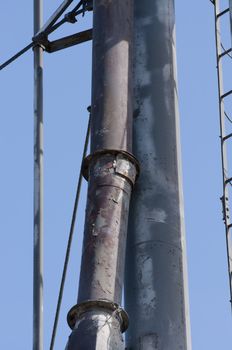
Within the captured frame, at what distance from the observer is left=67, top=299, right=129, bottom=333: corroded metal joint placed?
7.81 m

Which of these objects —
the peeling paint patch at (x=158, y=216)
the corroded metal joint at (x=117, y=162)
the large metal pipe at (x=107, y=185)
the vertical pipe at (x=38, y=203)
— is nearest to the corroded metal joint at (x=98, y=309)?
the large metal pipe at (x=107, y=185)

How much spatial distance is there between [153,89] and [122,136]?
831mm

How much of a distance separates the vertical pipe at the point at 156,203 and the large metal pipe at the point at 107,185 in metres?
0.28

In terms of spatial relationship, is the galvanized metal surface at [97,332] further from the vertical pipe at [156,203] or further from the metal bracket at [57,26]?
the metal bracket at [57,26]

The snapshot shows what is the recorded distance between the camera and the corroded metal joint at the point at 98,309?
781cm

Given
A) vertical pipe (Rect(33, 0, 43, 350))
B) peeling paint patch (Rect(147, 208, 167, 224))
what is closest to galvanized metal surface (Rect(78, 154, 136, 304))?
peeling paint patch (Rect(147, 208, 167, 224))

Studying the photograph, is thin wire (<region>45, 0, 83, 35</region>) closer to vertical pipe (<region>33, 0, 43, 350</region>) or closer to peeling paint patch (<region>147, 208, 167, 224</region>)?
vertical pipe (<region>33, 0, 43, 350</region>)

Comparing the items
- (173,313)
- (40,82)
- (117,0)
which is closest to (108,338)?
(173,313)

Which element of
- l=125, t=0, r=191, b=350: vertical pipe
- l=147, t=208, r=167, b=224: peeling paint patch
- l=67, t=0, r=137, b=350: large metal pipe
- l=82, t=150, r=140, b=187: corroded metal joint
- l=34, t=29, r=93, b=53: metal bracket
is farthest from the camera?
l=34, t=29, r=93, b=53: metal bracket

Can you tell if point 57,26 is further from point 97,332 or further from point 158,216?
point 97,332

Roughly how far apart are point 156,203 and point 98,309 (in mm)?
1355

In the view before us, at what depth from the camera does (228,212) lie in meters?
10.4

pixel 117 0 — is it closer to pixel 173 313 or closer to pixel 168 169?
pixel 168 169
